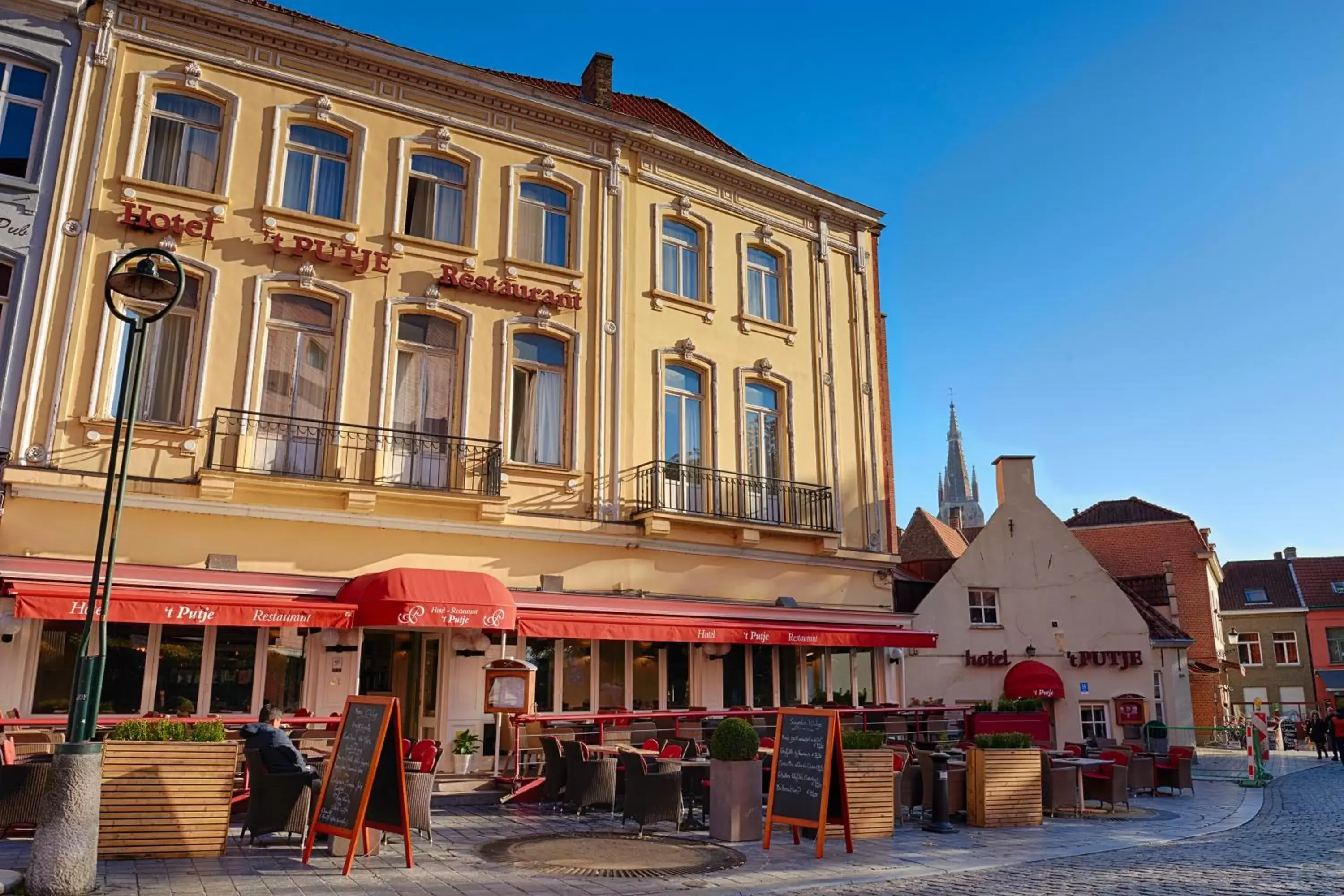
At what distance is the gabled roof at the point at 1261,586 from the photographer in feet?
174

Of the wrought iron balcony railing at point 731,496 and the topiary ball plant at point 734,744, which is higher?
the wrought iron balcony railing at point 731,496

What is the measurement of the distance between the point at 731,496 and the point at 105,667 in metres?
10.4

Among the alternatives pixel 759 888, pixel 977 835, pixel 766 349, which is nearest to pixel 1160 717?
pixel 766 349

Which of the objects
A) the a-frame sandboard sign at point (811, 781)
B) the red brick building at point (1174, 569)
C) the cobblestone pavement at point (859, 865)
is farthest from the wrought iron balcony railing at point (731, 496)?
the red brick building at point (1174, 569)

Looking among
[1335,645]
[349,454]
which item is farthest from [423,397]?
[1335,645]

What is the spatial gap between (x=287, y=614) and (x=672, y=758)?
5390 mm

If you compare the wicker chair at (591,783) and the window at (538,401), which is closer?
the wicker chair at (591,783)

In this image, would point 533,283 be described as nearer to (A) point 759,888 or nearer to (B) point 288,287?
(B) point 288,287

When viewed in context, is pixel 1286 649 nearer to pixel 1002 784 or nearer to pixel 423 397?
pixel 1002 784

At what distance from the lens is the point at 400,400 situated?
52.7 ft

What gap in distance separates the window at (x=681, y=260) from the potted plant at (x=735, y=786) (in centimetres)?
1053

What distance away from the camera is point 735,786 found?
10.3 m

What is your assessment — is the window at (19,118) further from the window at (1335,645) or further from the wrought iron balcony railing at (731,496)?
the window at (1335,645)

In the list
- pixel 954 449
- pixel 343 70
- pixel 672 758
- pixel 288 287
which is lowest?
pixel 672 758
